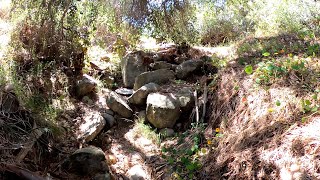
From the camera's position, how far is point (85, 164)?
3.26 metres

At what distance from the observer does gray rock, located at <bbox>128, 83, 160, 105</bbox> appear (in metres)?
4.47

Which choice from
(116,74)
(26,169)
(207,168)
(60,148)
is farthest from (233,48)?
(26,169)

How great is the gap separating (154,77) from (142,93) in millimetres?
471

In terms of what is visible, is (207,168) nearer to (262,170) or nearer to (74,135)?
(262,170)

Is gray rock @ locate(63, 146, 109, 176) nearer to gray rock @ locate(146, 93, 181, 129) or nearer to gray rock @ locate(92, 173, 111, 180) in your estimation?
gray rock @ locate(92, 173, 111, 180)

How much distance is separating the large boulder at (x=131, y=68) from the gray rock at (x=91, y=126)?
95 centimetres

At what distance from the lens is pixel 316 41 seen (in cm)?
445

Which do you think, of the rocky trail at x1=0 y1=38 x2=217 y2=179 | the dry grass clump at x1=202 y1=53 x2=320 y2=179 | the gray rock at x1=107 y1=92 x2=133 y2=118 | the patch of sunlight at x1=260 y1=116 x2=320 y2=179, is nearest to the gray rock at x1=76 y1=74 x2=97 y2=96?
the rocky trail at x1=0 y1=38 x2=217 y2=179

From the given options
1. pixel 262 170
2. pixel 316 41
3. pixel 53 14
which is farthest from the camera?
pixel 316 41

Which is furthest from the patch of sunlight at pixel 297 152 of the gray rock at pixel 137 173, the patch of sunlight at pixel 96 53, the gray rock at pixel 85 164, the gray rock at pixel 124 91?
the patch of sunlight at pixel 96 53

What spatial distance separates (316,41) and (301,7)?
5.94 feet

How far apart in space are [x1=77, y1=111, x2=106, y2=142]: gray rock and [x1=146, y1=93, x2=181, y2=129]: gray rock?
71cm

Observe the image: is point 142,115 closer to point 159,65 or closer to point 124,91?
point 124,91

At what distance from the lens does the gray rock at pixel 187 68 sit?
4.91m
